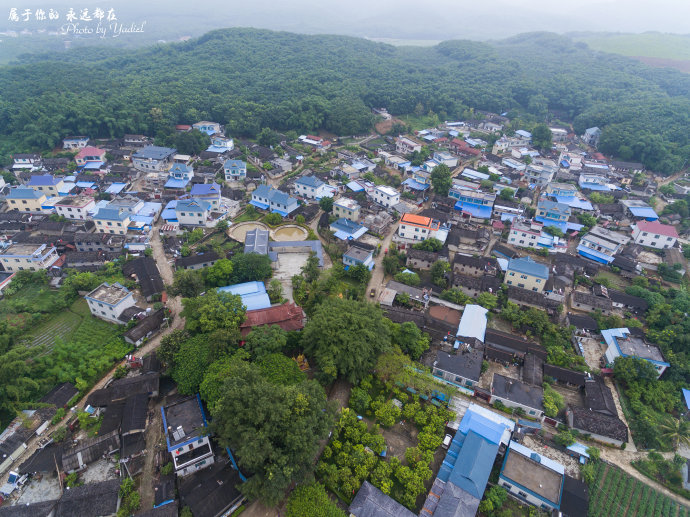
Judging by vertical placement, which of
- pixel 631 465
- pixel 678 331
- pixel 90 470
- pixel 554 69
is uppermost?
pixel 554 69

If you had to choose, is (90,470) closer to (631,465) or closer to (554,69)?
(631,465)

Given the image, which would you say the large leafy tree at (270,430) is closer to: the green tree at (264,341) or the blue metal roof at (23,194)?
the green tree at (264,341)

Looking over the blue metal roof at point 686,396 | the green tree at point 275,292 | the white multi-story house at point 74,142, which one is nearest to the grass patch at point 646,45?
the blue metal roof at point 686,396

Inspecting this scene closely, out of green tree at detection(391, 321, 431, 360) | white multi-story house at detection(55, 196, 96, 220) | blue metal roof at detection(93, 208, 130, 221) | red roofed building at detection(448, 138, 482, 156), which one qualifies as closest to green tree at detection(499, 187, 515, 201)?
red roofed building at detection(448, 138, 482, 156)

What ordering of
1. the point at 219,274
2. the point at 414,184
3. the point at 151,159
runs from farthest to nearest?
the point at 151,159 < the point at 414,184 < the point at 219,274

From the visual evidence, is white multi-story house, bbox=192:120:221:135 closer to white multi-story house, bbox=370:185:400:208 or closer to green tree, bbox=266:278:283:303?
white multi-story house, bbox=370:185:400:208

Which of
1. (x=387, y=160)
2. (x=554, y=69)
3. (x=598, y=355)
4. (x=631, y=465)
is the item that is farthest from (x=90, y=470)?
(x=554, y=69)

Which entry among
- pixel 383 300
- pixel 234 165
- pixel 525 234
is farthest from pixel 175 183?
pixel 525 234

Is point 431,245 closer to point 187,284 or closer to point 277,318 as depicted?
point 277,318
